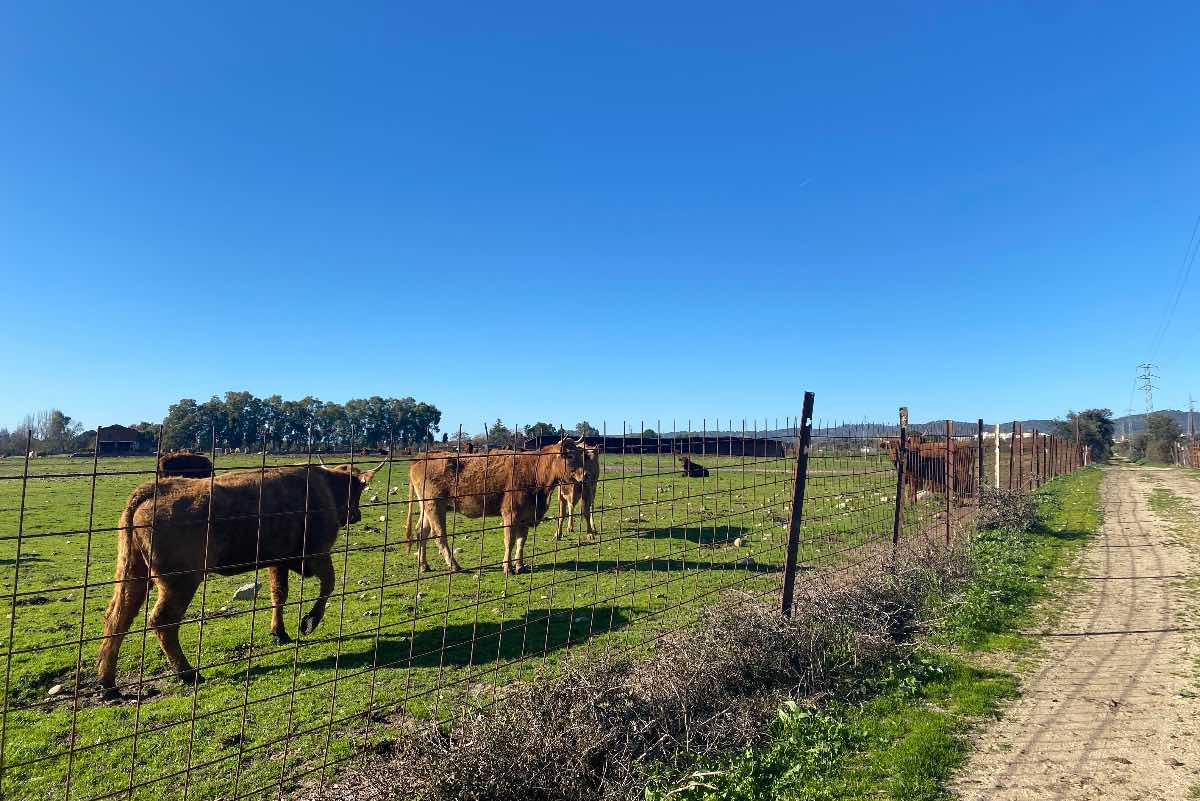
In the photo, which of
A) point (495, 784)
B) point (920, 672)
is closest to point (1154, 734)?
point (920, 672)

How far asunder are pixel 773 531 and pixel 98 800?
13489 millimetres

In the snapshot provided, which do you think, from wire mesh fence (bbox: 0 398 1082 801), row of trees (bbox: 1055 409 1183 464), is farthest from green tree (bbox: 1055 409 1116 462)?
wire mesh fence (bbox: 0 398 1082 801)

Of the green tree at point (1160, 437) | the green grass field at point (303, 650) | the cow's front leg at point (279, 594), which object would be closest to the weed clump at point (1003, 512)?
the green grass field at point (303, 650)

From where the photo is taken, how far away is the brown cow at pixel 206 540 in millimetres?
6000

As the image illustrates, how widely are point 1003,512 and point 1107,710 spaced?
33.4ft

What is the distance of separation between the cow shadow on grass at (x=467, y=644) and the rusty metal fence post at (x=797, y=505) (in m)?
1.89

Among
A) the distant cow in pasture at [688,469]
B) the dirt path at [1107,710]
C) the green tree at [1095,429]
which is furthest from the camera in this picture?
the green tree at [1095,429]

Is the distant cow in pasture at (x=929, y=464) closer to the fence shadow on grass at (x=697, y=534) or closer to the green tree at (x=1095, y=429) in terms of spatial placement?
the fence shadow on grass at (x=697, y=534)

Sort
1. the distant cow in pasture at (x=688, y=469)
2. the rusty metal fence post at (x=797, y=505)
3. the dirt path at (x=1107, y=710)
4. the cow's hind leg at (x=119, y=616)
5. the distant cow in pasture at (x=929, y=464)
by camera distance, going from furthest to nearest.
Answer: the distant cow in pasture at (x=929, y=464), the rusty metal fence post at (x=797, y=505), the cow's hind leg at (x=119, y=616), the distant cow in pasture at (x=688, y=469), the dirt path at (x=1107, y=710)

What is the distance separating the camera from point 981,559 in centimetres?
1079

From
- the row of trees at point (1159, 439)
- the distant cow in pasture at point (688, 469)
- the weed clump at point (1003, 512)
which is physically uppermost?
the row of trees at point (1159, 439)

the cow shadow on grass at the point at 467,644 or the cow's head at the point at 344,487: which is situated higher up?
the cow's head at the point at 344,487

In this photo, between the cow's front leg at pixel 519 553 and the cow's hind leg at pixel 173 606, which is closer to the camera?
the cow's hind leg at pixel 173 606

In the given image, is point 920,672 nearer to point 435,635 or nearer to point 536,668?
point 536,668
